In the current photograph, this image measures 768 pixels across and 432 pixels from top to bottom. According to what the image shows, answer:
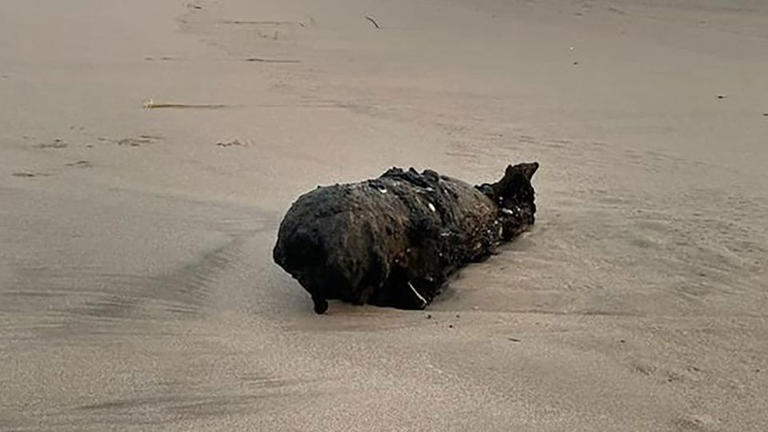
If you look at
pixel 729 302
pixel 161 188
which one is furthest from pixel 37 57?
pixel 729 302

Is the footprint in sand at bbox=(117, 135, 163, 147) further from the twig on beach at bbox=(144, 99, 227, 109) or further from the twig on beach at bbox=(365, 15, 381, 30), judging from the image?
the twig on beach at bbox=(365, 15, 381, 30)

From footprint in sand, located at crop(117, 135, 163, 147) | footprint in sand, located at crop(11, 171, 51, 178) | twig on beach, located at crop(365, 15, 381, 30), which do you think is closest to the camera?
footprint in sand, located at crop(11, 171, 51, 178)

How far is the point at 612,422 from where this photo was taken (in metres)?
2.19

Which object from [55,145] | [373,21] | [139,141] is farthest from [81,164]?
[373,21]

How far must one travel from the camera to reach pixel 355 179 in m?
4.15

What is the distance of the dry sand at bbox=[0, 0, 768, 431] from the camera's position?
228cm

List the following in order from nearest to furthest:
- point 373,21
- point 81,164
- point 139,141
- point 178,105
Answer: point 81,164 → point 139,141 → point 178,105 → point 373,21

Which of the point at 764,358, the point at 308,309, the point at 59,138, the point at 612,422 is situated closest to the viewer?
the point at 612,422

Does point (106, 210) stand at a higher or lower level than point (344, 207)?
lower

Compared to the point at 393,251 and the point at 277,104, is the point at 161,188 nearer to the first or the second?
the point at 393,251

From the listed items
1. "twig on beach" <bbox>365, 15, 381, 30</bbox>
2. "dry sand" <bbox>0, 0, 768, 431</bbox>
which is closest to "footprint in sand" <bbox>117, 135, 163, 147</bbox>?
"dry sand" <bbox>0, 0, 768, 431</bbox>

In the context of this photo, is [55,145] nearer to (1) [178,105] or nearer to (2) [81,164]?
(2) [81,164]

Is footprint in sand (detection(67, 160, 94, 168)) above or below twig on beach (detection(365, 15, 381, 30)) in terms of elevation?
below

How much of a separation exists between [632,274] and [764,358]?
64 centimetres
